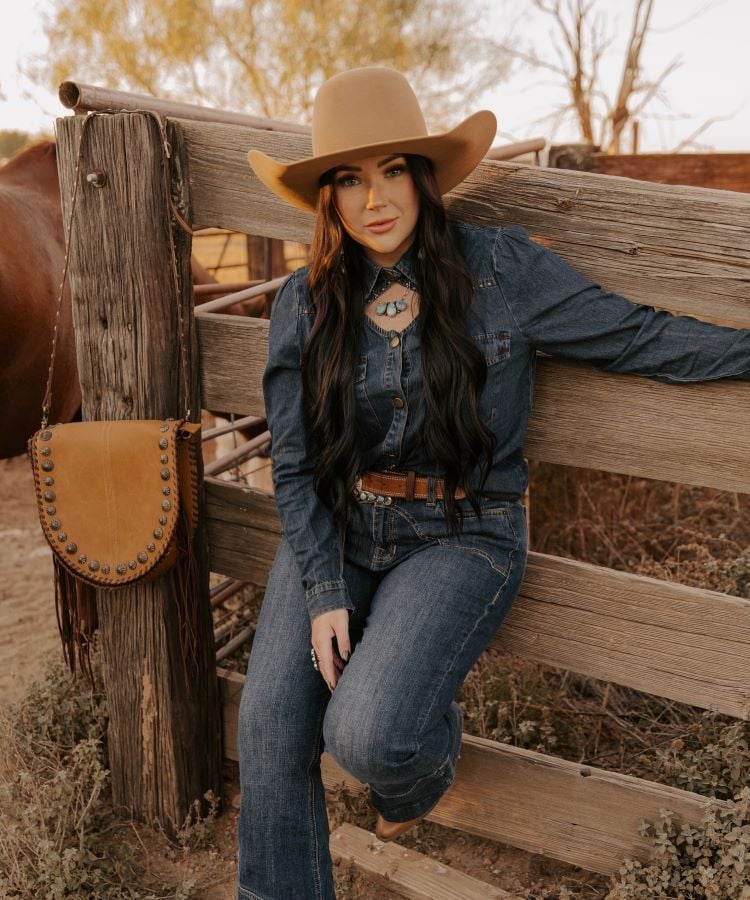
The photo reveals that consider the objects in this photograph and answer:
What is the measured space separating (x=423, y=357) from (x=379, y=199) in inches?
12.7

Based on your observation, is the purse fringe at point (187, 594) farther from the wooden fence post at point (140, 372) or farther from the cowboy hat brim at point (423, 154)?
the cowboy hat brim at point (423, 154)

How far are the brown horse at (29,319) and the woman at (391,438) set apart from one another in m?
1.62

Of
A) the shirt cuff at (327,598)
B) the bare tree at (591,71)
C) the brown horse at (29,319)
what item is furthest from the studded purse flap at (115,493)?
the bare tree at (591,71)

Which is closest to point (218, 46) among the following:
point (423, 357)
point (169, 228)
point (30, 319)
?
point (30, 319)

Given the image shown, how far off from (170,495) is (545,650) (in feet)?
3.07

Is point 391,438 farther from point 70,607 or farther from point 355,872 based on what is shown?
point 355,872

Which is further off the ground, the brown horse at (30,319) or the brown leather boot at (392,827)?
the brown horse at (30,319)

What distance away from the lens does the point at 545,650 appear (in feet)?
6.53

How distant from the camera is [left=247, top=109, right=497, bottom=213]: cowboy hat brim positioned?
1.63m

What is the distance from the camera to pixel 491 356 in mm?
1722

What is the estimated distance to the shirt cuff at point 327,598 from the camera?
1.83 metres

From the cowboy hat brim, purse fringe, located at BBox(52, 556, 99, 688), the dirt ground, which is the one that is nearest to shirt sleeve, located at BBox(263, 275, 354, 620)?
the cowboy hat brim

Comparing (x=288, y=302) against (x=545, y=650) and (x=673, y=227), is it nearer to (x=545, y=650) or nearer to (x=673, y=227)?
(x=673, y=227)

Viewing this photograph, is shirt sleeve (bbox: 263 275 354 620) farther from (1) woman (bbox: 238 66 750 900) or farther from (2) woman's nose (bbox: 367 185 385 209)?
(2) woman's nose (bbox: 367 185 385 209)
